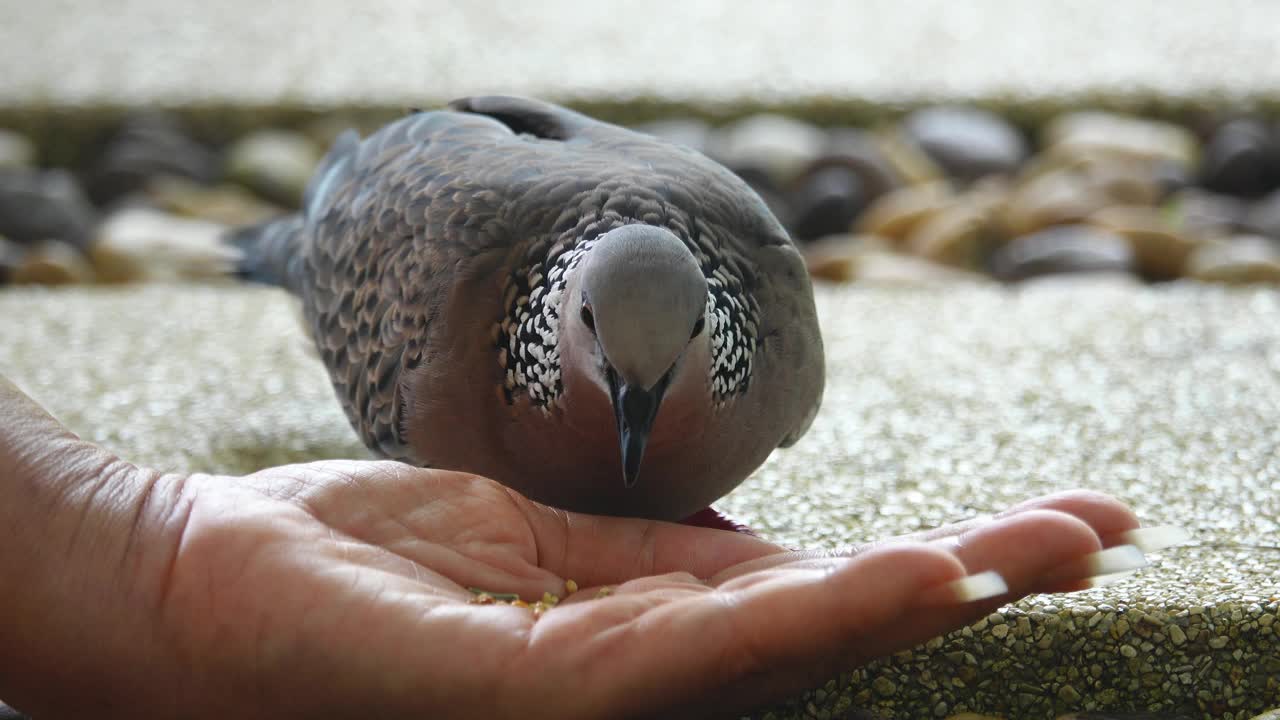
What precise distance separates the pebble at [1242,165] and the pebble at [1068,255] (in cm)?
111

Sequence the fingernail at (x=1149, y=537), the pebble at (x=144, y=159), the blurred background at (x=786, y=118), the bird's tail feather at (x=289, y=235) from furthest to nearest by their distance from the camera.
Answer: the pebble at (x=144, y=159) < the blurred background at (x=786, y=118) < the bird's tail feather at (x=289, y=235) < the fingernail at (x=1149, y=537)

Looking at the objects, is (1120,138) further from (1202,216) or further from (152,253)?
(152,253)

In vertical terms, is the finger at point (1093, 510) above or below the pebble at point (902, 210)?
above

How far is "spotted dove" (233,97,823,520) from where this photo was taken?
2.28m

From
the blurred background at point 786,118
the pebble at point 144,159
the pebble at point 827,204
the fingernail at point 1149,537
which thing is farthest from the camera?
the pebble at point 144,159

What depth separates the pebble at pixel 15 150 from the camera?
6.47 metres

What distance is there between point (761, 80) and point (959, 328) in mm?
3012

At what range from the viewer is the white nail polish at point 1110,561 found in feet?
6.67

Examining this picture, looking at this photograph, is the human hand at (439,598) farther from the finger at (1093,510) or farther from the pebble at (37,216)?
the pebble at (37,216)

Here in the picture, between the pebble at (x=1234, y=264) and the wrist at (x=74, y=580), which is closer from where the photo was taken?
the wrist at (x=74, y=580)

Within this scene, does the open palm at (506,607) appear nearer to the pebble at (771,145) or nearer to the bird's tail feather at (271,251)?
the bird's tail feather at (271,251)

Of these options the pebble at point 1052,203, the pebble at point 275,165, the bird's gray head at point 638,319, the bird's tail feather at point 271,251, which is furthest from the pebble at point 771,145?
the bird's gray head at point 638,319

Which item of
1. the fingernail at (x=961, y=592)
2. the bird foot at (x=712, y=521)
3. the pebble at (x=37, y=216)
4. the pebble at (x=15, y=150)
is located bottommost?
the pebble at (x=37, y=216)

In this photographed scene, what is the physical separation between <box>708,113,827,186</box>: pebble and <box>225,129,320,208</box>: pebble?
1968 mm
